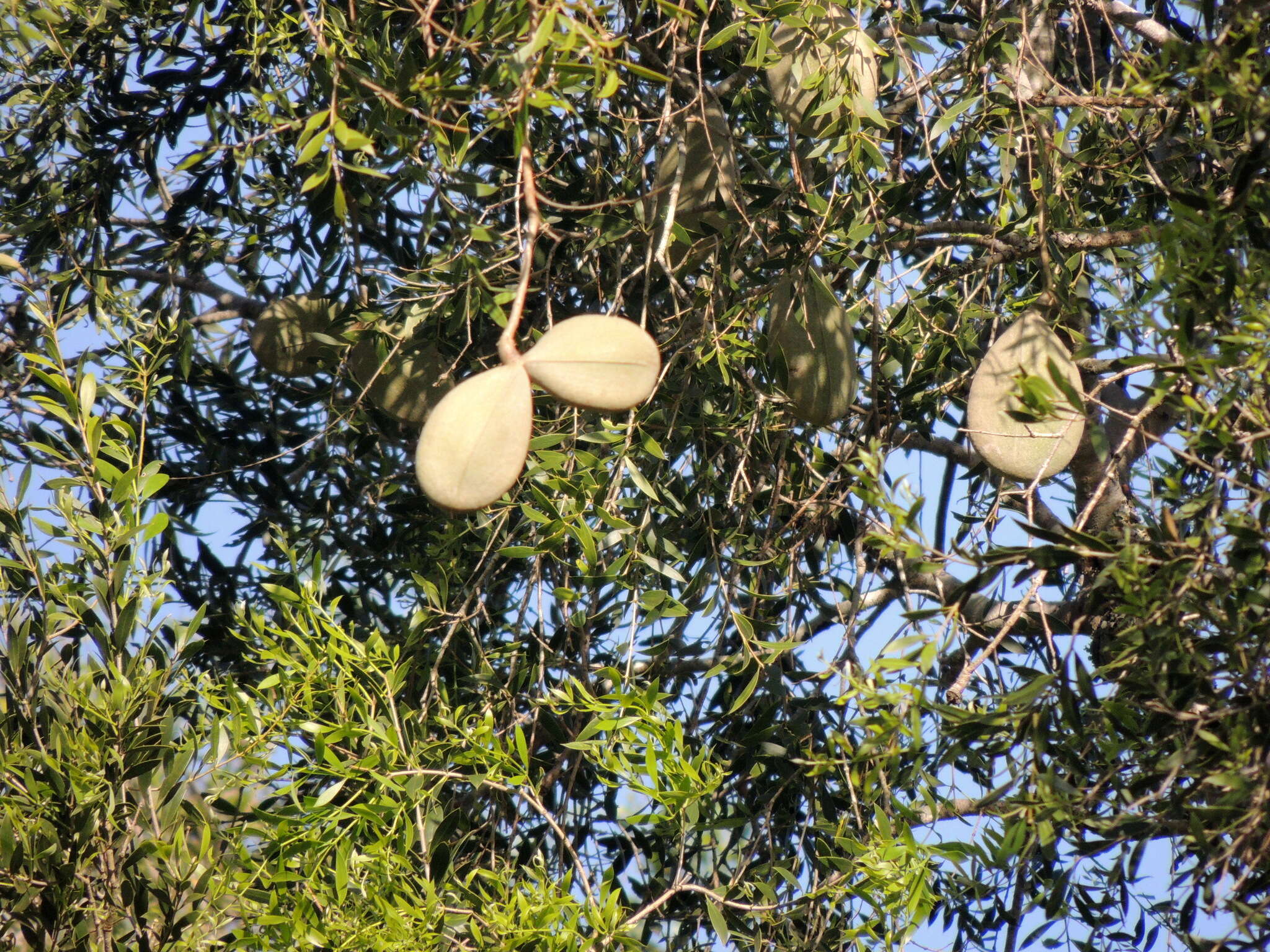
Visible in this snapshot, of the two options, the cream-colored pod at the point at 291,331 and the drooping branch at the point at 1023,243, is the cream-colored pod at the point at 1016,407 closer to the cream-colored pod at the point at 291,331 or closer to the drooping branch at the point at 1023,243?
the drooping branch at the point at 1023,243

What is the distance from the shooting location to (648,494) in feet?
5.21

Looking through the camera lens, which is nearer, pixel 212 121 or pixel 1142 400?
pixel 1142 400

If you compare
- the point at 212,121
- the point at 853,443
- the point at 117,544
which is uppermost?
the point at 212,121

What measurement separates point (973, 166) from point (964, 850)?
1351 mm

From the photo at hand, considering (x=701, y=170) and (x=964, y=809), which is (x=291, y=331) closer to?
(x=701, y=170)

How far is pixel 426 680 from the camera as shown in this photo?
205cm

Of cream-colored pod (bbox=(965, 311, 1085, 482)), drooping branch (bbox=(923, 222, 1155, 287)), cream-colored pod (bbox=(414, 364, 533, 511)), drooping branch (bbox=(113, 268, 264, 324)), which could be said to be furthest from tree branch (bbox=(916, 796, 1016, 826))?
drooping branch (bbox=(113, 268, 264, 324))

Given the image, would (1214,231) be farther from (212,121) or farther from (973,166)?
(212,121)

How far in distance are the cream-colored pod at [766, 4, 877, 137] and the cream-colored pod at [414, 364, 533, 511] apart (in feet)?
2.03

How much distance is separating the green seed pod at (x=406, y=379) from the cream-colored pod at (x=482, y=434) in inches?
25.3

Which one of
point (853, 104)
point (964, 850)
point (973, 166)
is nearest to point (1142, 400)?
point (973, 166)

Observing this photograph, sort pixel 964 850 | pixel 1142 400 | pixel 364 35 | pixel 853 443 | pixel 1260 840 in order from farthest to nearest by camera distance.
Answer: pixel 1142 400
pixel 853 443
pixel 364 35
pixel 964 850
pixel 1260 840

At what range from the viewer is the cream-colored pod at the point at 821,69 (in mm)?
1558

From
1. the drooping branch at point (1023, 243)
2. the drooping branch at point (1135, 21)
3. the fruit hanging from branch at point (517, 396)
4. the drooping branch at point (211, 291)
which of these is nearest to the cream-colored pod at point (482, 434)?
the fruit hanging from branch at point (517, 396)
